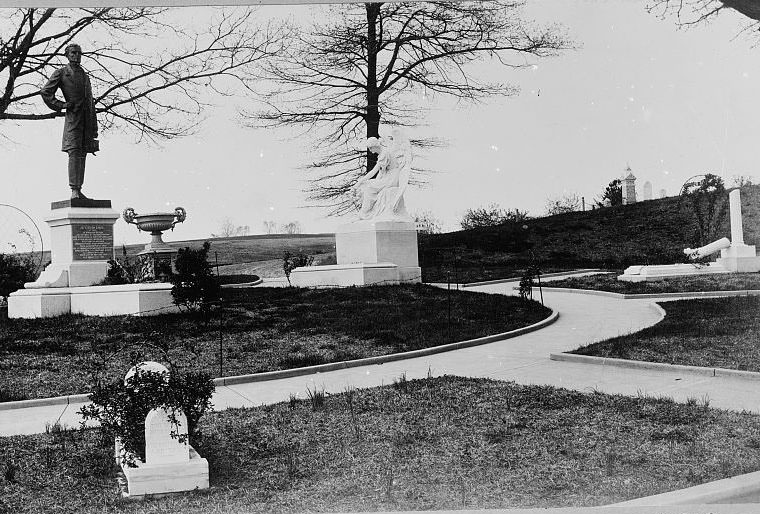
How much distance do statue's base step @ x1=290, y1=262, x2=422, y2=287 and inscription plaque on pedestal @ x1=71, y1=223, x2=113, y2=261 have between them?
4317 mm

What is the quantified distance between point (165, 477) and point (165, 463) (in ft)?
0.30

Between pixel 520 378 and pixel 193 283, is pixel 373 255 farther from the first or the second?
pixel 520 378

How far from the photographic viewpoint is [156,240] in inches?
417

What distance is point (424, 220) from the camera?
18469 millimetres

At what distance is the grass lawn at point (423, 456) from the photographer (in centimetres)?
464

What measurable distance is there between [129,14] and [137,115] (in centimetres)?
158

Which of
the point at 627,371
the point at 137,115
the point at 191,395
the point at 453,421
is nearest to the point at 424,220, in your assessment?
the point at 137,115

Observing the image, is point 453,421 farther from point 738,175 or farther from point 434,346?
point 738,175

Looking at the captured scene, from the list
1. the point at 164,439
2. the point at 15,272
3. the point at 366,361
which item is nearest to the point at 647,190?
the point at 366,361

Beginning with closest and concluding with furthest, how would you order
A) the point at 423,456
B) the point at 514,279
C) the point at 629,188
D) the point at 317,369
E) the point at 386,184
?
the point at 423,456 < the point at 317,369 < the point at 629,188 < the point at 386,184 < the point at 514,279

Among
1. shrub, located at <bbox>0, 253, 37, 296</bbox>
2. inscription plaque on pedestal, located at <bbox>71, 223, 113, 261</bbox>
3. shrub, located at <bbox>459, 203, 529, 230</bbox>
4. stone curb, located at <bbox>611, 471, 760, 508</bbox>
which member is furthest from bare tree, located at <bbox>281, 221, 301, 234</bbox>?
stone curb, located at <bbox>611, 471, 760, 508</bbox>

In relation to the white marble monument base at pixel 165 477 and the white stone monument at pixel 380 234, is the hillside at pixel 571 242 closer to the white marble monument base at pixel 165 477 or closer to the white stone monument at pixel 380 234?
the white stone monument at pixel 380 234

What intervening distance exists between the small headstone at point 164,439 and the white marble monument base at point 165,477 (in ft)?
0.16

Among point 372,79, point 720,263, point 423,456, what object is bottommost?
point 423,456
